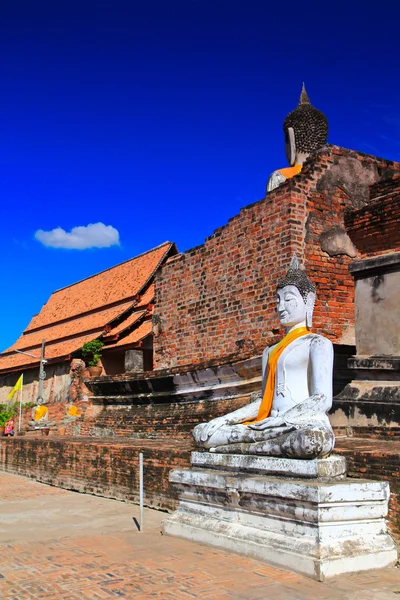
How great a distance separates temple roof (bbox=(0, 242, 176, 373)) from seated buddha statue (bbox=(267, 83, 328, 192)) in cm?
704

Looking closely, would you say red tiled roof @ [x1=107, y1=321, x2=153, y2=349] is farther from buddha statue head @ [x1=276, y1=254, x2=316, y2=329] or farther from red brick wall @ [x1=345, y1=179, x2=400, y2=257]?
buddha statue head @ [x1=276, y1=254, x2=316, y2=329]

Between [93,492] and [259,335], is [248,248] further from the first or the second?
[93,492]

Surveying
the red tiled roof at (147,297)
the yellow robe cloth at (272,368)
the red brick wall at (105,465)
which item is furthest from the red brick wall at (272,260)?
the red tiled roof at (147,297)

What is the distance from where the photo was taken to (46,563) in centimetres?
466

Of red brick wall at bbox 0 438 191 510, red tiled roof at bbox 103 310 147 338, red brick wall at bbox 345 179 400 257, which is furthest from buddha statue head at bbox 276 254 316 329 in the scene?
red tiled roof at bbox 103 310 147 338

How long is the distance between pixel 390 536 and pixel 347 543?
1.52ft

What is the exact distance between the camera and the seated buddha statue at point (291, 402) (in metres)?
4.56

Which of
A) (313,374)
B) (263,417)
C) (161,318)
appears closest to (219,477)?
(263,417)

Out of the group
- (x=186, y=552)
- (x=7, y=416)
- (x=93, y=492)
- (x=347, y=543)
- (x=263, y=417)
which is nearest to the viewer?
(x=347, y=543)

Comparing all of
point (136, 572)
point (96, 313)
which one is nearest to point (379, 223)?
point (136, 572)

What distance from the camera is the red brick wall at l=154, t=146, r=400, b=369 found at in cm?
1005

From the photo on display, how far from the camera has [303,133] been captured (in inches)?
559

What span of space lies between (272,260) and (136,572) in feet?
21.9

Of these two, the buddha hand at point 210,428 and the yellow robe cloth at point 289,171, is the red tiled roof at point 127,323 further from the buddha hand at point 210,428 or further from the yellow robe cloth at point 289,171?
the buddha hand at point 210,428
